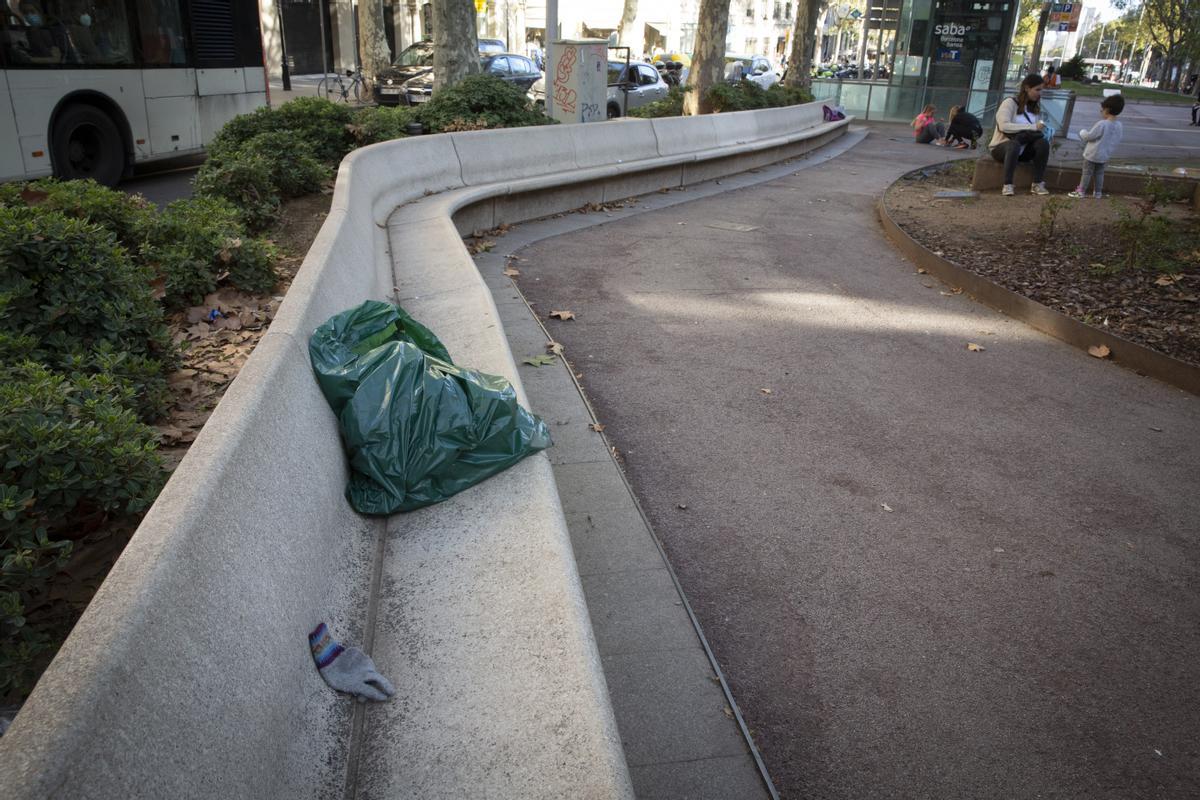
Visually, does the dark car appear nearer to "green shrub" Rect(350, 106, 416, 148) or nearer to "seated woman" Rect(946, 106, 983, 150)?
"green shrub" Rect(350, 106, 416, 148)

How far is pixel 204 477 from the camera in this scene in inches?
97.2

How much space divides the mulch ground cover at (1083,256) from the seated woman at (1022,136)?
28.5 inches

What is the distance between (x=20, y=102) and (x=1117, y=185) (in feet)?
52.2

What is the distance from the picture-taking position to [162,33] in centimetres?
1342

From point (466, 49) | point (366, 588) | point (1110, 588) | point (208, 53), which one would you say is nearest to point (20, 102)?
point (208, 53)

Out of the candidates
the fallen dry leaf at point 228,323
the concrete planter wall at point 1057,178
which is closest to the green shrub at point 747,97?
the concrete planter wall at point 1057,178

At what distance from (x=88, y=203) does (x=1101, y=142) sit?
13574mm

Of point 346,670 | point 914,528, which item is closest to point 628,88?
point 914,528

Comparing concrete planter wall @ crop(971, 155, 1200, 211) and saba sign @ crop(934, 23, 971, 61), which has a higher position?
saba sign @ crop(934, 23, 971, 61)

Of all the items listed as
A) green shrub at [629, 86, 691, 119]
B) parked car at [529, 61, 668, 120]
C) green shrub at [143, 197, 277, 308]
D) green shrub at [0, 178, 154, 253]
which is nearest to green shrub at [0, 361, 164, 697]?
green shrub at [143, 197, 277, 308]

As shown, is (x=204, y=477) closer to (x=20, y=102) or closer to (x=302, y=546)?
(x=302, y=546)

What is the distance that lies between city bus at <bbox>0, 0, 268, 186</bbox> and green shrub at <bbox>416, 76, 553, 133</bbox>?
3.53m

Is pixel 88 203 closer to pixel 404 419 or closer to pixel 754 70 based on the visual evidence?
pixel 404 419

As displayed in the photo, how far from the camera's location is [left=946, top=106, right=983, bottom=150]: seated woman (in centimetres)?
2384
